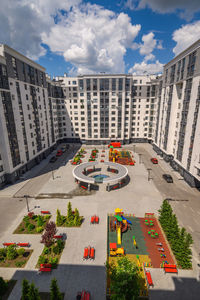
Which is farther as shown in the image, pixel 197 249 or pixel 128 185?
pixel 128 185

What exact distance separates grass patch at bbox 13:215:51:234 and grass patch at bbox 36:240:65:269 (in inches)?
182

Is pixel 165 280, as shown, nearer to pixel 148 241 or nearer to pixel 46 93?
pixel 148 241

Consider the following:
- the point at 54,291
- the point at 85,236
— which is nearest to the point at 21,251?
the point at 85,236

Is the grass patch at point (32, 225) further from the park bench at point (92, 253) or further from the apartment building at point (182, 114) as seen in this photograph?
the apartment building at point (182, 114)

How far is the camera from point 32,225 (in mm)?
26906

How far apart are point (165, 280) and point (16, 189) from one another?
36947 mm

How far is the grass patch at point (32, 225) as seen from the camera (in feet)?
86.1

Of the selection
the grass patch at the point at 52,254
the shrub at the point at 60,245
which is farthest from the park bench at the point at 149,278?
the shrub at the point at 60,245

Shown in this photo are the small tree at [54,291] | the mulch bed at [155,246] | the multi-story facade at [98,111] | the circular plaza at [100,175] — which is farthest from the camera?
the multi-story facade at [98,111]

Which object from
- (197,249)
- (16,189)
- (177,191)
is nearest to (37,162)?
(16,189)

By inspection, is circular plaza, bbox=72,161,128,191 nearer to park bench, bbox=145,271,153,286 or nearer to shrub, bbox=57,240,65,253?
shrub, bbox=57,240,65,253

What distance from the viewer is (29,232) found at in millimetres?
26156

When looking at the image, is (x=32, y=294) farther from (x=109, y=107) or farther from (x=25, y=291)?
(x=109, y=107)

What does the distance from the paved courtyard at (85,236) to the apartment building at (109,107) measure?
36430mm
